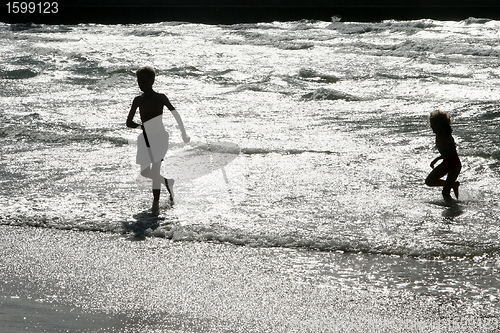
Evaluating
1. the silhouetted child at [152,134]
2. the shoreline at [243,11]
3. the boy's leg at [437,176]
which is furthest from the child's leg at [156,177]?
the shoreline at [243,11]

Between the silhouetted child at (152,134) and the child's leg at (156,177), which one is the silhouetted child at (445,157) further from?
the child's leg at (156,177)

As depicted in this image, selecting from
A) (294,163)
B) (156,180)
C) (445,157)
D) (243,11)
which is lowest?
(294,163)

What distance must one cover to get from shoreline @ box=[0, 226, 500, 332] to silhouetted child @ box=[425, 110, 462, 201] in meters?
1.96

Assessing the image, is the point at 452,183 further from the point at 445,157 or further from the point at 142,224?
the point at 142,224

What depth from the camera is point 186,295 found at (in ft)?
13.0

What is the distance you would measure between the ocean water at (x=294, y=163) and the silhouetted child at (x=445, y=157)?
0.19 m

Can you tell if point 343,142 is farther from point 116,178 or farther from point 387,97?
point 387,97

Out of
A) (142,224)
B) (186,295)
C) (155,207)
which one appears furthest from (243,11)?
(186,295)

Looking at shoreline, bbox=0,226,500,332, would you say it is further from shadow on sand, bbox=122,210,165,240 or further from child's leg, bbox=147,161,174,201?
child's leg, bbox=147,161,174,201

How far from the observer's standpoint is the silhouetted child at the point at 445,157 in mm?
5871

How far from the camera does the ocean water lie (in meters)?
4.72

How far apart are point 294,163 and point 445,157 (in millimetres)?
2149

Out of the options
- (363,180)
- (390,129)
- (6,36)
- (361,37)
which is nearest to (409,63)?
(361,37)

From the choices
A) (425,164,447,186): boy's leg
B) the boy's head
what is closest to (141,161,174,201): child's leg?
the boy's head
